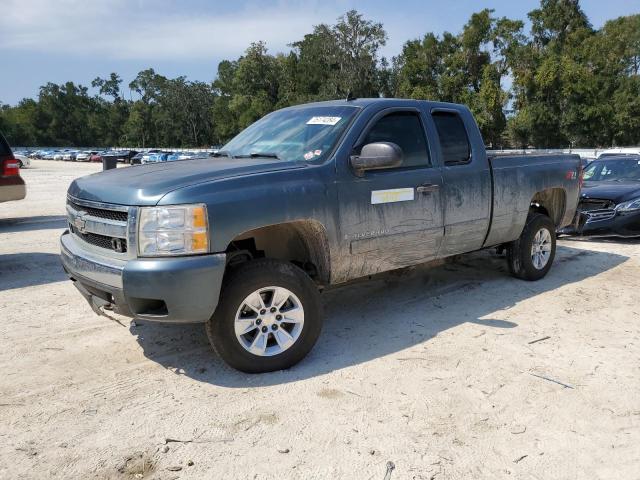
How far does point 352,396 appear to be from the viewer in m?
3.50

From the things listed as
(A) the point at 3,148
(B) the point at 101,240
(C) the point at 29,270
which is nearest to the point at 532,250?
(B) the point at 101,240

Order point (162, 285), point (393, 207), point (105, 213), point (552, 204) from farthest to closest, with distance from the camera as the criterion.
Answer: point (552, 204)
point (393, 207)
point (105, 213)
point (162, 285)

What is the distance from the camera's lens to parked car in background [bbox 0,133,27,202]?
30.5 ft

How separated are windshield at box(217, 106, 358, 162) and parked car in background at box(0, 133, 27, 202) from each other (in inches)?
244

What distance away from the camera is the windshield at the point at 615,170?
32.0 feet

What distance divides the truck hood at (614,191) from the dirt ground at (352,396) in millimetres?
3629

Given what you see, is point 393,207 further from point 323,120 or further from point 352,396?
point 352,396

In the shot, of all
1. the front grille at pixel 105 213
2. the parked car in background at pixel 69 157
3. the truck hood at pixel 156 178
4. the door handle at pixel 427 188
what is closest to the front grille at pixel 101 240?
the front grille at pixel 105 213

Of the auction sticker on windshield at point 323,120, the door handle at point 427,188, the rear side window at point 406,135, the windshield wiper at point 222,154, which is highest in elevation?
the auction sticker on windshield at point 323,120

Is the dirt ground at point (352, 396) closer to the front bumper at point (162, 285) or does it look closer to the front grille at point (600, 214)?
the front bumper at point (162, 285)

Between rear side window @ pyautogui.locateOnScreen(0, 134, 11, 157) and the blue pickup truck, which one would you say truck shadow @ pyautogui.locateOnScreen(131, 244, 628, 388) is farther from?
rear side window @ pyautogui.locateOnScreen(0, 134, 11, 157)

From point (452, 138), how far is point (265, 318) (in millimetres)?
2676

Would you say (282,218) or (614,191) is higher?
(282,218)

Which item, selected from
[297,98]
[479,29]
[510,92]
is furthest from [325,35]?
[510,92]
